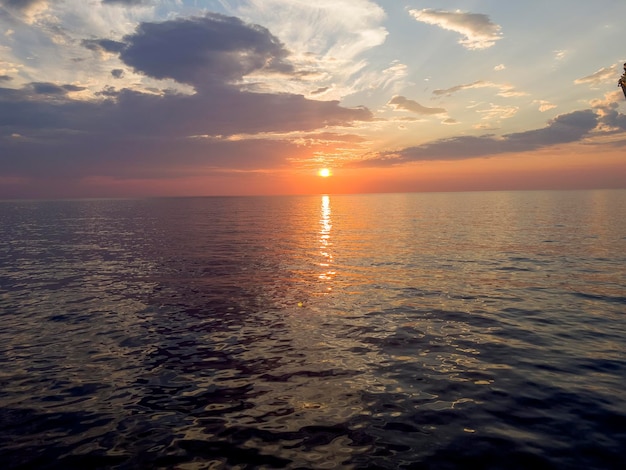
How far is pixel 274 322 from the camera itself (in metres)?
22.0

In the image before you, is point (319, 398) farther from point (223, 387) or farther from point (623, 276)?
point (623, 276)

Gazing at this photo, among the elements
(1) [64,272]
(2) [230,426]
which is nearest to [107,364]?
(2) [230,426]

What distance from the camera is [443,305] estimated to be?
25094 millimetres

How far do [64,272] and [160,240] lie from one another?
25.8 meters

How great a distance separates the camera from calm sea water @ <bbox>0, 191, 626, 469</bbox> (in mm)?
10484

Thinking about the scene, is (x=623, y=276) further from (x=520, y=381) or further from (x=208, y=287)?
(x=208, y=287)

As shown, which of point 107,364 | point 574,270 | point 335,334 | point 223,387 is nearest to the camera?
point 223,387

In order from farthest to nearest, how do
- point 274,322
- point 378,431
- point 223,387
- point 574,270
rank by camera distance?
point 574,270, point 274,322, point 223,387, point 378,431

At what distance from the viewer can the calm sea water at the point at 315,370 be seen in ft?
34.4

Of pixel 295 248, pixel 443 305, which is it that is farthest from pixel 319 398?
pixel 295 248

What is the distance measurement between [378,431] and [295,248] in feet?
144

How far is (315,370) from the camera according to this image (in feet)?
50.9

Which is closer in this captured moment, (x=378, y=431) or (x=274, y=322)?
(x=378, y=431)

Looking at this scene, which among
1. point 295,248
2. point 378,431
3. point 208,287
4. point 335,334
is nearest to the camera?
point 378,431
